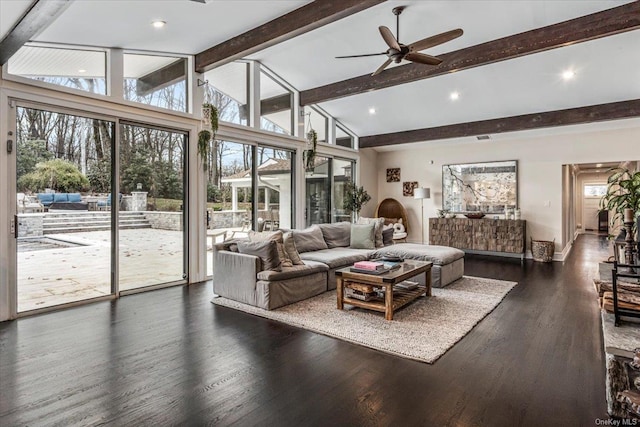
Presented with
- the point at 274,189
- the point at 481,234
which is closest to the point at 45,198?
the point at 274,189

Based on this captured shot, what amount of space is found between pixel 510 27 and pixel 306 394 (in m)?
4.71

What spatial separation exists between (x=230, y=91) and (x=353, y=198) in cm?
393

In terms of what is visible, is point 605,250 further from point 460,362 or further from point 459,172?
point 460,362

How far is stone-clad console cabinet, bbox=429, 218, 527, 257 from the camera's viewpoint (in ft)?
25.8

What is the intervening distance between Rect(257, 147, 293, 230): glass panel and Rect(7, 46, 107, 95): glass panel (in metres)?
2.65

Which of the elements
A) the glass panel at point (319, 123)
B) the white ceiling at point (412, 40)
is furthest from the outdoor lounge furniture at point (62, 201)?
the glass panel at point (319, 123)

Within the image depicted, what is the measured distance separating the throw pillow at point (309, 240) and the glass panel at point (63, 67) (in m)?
3.17

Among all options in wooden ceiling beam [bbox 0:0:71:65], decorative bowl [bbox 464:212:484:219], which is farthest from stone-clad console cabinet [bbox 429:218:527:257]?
wooden ceiling beam [bbox 0:0:71:65]

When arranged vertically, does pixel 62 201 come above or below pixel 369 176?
below

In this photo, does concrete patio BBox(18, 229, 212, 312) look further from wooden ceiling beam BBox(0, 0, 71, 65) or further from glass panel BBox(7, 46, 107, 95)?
wooden ceiling beam BBox(0, 0, 71, 65)

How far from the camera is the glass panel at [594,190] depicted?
1370cm

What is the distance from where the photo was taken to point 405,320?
375 centimetres

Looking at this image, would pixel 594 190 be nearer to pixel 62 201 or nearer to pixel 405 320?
pixel 405 320

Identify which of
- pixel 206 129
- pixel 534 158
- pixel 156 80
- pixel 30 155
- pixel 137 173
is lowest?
pixel 137 173
